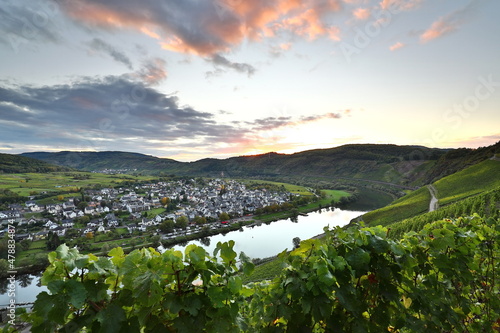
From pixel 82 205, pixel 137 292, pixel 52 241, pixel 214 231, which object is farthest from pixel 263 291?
pixel 82 205

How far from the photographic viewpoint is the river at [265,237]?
120 feet

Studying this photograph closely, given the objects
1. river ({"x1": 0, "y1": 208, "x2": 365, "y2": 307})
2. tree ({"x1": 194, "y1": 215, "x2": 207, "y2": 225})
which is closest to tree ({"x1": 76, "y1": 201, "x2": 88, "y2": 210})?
tree ({"x1": 194, "y1": 215, "x2": 207, "y2": 225})

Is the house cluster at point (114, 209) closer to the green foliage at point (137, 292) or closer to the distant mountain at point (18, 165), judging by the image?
the distant mountain at point (18, 165)

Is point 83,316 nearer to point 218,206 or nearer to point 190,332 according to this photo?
point 190,332

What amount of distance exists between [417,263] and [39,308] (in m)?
3.46

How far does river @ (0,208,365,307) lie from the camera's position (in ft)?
120

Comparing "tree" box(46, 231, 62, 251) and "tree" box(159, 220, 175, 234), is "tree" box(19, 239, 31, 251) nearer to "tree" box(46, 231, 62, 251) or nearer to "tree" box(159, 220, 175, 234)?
"tree" box(46, 231, 62, 251)

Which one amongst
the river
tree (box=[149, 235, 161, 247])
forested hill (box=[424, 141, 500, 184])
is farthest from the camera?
forested hill (box=[424, 141, 500, 184])

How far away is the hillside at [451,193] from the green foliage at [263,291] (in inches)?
1856

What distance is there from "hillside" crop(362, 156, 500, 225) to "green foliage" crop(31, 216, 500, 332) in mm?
47134

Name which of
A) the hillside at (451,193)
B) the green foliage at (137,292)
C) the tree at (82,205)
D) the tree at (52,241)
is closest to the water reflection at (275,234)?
the hillside at (451,193)

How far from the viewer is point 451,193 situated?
182 feet

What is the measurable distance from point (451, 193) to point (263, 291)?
235 ft

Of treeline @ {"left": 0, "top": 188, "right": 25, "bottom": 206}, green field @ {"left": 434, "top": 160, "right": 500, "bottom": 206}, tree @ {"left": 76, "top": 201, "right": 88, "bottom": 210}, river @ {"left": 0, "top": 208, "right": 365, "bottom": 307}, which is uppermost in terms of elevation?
green field @ {"left": 434, "top": 160, "right": 500, "bottom": 206}
